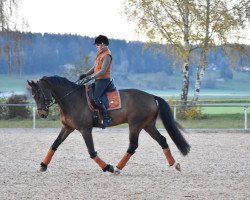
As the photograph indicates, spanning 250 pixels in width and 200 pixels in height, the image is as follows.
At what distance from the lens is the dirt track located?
30.9 ft

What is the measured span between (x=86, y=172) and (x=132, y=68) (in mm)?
110021

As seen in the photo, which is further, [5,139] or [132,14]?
[132,14]

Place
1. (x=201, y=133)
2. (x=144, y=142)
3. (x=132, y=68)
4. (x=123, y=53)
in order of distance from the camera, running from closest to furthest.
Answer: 1. (x=144, y=142)
2. (x=201, y=133)
3. (x=123, y=53)
4. (x=132, y=68)

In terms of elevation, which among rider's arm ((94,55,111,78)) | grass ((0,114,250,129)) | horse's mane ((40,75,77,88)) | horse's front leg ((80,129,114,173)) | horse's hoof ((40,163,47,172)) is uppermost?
rider's arm ((94,55,111,78))

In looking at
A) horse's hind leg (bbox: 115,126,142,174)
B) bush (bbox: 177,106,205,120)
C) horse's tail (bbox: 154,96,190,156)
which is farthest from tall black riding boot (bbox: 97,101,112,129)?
bush (bbox: 177,106,205,120)

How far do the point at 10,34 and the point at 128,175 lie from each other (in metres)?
22.3

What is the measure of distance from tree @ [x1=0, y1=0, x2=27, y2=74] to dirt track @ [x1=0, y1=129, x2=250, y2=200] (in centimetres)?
1489

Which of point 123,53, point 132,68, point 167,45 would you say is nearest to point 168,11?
point 167,45

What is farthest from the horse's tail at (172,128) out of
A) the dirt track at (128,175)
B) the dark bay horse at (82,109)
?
the dirt track at (128,175)

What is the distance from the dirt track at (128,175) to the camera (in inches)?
370

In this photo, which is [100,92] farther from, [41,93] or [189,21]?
[189,21]

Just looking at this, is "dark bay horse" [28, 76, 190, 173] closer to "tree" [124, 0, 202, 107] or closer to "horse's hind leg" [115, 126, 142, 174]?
"horse's hind leg" [115, 126, 142, 174]

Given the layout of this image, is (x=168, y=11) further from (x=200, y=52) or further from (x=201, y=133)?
(x=201, y=133)

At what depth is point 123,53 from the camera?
363 feet
